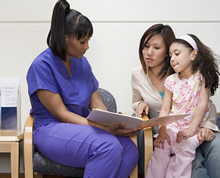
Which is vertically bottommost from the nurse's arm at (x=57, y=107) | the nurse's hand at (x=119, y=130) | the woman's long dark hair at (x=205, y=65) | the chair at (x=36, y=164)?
the chair at (x=36, y=164)

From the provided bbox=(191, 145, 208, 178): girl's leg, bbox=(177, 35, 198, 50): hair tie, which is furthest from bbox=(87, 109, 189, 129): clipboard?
bbox=(177, 35, 198, 50): hair tie

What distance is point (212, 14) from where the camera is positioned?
9.07 feet

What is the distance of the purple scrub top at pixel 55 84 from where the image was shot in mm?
1988

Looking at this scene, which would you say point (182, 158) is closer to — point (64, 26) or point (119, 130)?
point (119, 130)

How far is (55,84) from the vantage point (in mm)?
2020

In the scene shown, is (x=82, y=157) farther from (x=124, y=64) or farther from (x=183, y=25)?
(x=183, y=25)

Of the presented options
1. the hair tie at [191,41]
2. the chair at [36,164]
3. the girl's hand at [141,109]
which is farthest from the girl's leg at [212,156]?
the chair at [36,164]

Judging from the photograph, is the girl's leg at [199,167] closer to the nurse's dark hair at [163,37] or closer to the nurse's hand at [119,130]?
the nurse's hand at [119,130]

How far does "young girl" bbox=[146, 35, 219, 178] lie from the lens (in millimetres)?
1961

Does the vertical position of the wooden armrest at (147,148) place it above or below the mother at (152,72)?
below

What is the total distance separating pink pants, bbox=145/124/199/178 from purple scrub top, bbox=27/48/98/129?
56 centimetres

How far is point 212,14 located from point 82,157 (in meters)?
1.67

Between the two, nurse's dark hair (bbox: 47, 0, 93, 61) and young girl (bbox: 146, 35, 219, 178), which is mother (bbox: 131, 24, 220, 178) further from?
nurse's dark hair (bbox: 47, 0, 93, 61)

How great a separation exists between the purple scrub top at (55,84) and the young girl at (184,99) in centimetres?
53
